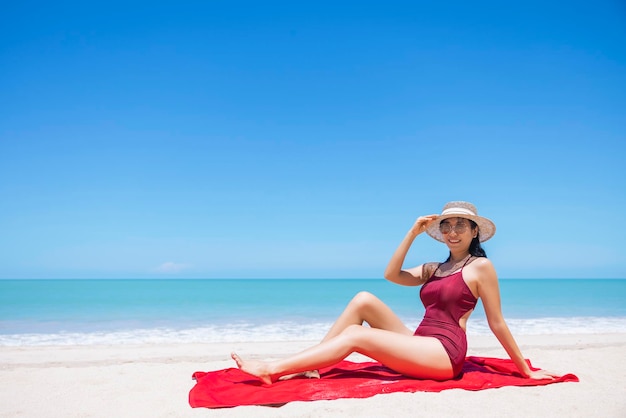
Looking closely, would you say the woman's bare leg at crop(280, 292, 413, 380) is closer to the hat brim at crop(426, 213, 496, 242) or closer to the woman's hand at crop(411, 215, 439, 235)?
the woman's hand at crop(411, 215, 439, 235)

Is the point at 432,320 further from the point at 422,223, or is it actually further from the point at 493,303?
the point at 422,223

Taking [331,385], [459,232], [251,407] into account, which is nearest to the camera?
[251,407]

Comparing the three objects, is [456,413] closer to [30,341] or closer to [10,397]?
[10,397]

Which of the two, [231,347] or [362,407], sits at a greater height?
[362,407]

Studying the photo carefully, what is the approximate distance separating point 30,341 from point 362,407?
1015cm

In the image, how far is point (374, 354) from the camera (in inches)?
159

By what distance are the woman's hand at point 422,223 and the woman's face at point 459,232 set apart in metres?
0.16

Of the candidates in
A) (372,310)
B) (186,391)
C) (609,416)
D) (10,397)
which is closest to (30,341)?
(10,397)

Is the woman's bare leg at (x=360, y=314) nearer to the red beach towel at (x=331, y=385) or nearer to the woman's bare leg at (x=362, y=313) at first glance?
the woman's bare leg at (x=362, y=313)

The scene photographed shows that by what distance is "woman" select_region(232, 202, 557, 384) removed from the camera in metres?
4.01

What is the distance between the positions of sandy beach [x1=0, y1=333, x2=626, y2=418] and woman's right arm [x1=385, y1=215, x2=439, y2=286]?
116 centimetres

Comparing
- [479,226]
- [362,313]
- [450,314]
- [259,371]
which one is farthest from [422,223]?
[259,371]

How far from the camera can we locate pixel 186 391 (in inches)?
179

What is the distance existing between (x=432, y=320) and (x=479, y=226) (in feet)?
3.52
